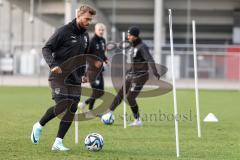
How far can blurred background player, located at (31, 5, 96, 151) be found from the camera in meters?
8.84

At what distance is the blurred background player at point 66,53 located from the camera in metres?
8.84

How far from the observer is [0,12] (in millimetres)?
46500

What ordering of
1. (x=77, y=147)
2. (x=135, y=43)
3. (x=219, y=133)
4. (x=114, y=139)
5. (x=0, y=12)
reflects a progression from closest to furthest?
(x=77, y=147), (x=114, y=139), (x=219, y=133), (x=135, y=43), (x=0, y=12)

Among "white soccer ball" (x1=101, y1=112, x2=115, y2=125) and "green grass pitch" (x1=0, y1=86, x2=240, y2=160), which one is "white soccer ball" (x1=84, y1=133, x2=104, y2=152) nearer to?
"green grass pitch" (x1=0, y1=86, x2=240, y2=160)

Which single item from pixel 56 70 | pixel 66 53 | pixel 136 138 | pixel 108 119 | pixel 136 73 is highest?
pixel 66 53

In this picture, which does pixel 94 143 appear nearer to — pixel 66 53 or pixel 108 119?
pixel 66 53

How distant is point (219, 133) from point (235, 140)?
1137 millimetres

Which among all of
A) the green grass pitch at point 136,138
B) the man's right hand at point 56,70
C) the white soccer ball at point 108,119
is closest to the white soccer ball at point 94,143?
the green grass pitch at point 136,138

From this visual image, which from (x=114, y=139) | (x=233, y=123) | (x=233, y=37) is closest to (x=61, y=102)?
(x=114, y=139)

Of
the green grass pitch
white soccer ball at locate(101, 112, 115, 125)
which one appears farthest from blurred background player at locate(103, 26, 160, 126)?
the green grass pitch

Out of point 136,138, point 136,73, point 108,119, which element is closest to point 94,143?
point 136,138

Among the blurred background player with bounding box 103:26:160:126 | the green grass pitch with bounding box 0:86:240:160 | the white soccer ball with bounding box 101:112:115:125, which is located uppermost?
A: the blurred background player with bounding box 103:26:160:126

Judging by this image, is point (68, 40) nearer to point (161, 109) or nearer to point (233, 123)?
point (233, 123)

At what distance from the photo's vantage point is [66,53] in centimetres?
900
